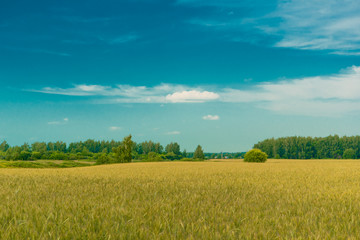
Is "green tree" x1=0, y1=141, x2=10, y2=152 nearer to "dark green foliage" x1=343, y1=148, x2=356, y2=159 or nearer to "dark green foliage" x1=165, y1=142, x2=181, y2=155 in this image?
"dark green foliage" x1=165, y1=142, x2=181, y2=155

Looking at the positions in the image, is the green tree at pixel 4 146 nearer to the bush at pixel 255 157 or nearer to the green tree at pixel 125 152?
the green tree at pixel 125 152

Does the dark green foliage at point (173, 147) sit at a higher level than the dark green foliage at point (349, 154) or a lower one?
higher

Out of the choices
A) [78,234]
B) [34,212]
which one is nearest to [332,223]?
[78,234]

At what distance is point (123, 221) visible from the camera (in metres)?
3.62

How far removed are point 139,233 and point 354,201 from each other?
539 centimetres

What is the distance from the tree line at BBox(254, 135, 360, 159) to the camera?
425 feet

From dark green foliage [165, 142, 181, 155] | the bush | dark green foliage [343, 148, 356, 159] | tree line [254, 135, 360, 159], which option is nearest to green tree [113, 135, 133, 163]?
the bush

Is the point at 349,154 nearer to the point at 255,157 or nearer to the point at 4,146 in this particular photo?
the point at 255,157

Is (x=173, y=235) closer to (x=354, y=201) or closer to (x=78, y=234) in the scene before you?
(x=78, y=234)

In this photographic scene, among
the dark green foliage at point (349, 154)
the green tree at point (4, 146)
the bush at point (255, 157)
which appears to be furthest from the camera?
the green tree at point (4, 146)

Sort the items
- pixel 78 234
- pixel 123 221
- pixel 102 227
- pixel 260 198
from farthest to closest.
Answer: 1. pixel 260 198
2. pixel 123 221
3. pixel 102 227
4. pixel 78 234

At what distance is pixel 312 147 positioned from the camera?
13600cm

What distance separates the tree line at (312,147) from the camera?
12962cm

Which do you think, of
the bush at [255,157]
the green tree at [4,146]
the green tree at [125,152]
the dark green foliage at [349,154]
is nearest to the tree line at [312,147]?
the dark green foliage at [349,154]
